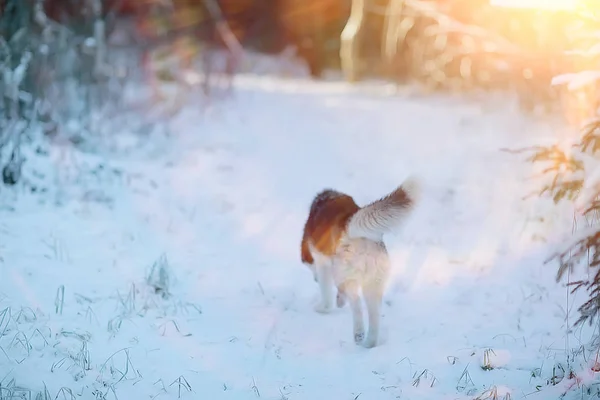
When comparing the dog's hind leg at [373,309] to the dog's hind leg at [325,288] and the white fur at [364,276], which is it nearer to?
the white fur at [364,276]

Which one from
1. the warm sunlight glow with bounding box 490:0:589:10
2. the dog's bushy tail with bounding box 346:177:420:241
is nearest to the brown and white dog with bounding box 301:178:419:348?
the dog's bushy tail with bounding box 346:177:420:241

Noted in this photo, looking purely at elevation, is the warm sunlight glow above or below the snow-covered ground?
above

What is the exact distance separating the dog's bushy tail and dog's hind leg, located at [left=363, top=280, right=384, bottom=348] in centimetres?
45

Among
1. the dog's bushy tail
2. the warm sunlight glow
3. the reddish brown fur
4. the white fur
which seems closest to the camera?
the warm sunlight glow

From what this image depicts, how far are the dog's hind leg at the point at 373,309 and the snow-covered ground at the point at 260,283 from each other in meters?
0.11

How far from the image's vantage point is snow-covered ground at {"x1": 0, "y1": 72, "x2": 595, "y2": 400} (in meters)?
4.52

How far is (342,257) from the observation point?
17.7ft

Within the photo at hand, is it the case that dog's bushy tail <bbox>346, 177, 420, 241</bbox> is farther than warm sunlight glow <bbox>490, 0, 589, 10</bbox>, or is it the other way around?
dog's bushy tail <bbox>346, 177, 420, 241</bbox>

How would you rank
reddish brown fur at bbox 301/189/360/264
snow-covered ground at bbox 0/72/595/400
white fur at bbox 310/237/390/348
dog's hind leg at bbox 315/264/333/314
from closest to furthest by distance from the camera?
snow-covered ground at bbox 0/72/595/400
white fur at bbox 310/237/390/348
reddish brown fur at bbox 301/189/360/264
dog's hind leg at bbox 315/264/333/314

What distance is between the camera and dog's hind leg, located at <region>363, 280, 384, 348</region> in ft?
17.2

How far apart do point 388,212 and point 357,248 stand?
0.52m

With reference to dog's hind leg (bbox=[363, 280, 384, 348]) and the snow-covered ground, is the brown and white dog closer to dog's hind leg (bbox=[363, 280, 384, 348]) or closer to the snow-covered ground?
dog's hind leg (bbox=[363, 280, 384, 348])

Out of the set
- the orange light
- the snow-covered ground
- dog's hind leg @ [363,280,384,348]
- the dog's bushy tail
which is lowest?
the snow-covered ground

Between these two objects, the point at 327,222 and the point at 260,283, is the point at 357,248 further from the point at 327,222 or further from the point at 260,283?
the point at 260,283
